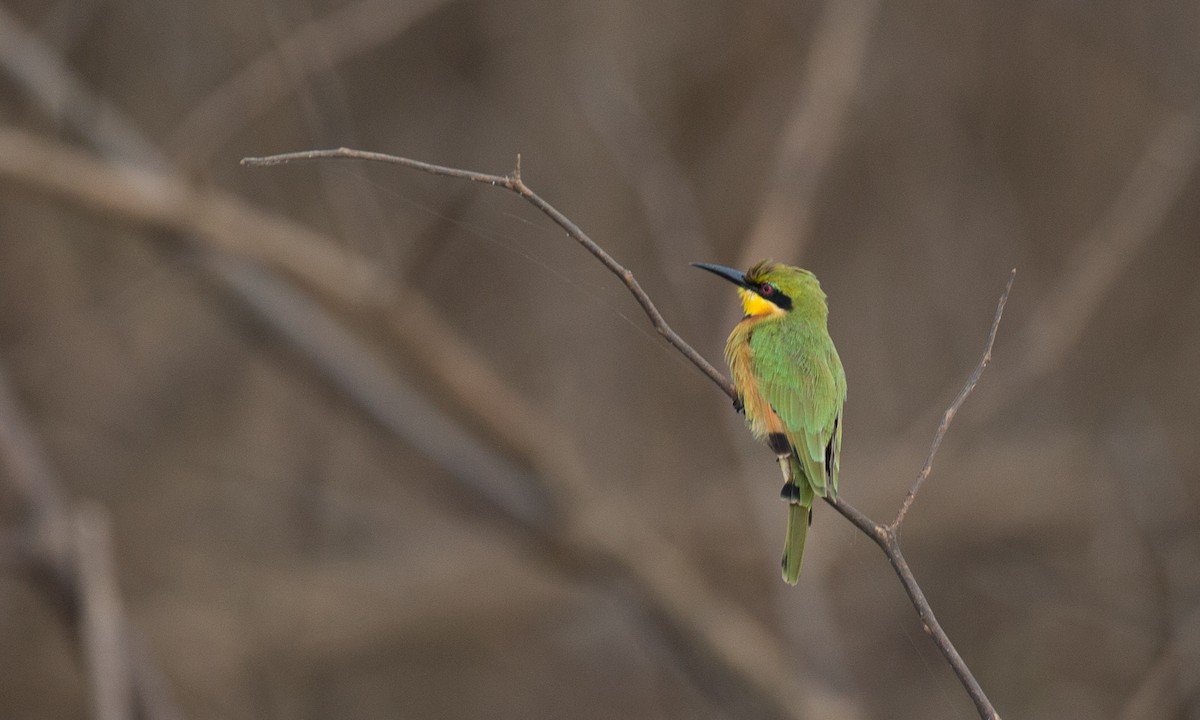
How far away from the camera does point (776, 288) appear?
6.66 ft

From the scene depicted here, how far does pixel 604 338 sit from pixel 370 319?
2.50m

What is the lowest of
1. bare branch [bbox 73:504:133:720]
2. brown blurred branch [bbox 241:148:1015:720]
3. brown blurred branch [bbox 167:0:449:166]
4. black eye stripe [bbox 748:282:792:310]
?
brown blurred branch [bbox 241:148:1015:720]

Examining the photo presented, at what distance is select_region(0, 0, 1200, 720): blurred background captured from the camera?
451 centimetres

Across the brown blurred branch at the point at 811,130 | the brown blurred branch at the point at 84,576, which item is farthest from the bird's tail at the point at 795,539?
the brown blurred branch at the point at 811,130

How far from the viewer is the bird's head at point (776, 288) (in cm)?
201

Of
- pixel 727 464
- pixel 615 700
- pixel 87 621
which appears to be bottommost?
pixel 87 621

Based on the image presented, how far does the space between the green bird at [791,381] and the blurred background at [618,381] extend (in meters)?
2.13

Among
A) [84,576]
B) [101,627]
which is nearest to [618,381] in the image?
[84,576]

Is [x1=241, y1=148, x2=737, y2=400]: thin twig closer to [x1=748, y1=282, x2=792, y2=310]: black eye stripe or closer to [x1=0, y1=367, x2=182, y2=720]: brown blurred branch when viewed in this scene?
[x1=748, y1=282, x2=792, y2=310]: black eye stripe

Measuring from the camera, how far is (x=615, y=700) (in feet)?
21.1

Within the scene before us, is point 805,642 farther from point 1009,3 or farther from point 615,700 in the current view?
point 1009,3

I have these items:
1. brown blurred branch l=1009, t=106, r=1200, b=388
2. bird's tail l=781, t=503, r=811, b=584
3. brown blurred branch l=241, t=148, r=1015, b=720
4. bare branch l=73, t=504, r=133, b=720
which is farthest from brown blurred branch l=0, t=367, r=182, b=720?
brown blurred branch l=1009, t=106, r=1200, b=388

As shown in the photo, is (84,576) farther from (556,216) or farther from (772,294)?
(556,216)

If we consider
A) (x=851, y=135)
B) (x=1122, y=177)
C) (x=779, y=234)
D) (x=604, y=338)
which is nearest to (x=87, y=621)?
(x=779, y=234)
